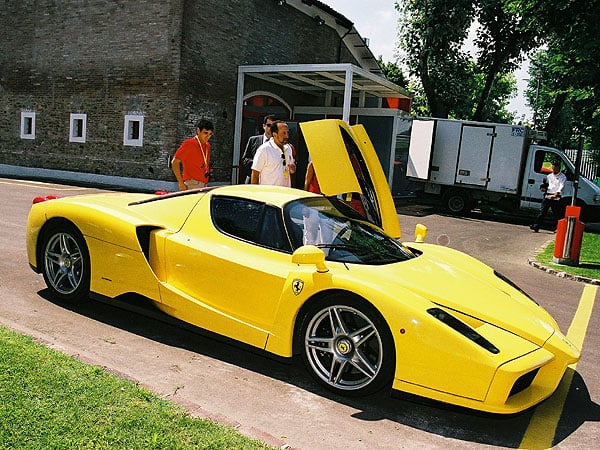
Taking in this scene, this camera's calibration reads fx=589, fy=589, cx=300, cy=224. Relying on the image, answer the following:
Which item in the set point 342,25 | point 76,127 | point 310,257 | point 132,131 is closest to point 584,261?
point 310,257

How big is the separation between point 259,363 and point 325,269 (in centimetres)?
104

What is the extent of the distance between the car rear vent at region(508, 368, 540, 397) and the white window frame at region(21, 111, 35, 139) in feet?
77.3

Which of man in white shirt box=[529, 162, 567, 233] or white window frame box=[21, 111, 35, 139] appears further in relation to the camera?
white window frame box=[21, 111, 35, 139]

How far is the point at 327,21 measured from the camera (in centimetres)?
2672

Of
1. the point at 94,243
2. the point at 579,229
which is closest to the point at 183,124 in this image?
the point at 579,229

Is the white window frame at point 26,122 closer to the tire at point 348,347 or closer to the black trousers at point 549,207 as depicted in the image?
the black trousers at point 549,207

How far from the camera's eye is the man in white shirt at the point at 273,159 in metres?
7.55

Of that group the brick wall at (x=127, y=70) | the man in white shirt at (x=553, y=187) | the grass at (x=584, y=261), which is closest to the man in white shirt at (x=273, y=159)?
the grass at (x=584, y=261)

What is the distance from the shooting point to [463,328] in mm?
3682

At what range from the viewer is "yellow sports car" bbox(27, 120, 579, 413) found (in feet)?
12.0

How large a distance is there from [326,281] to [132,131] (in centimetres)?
1818

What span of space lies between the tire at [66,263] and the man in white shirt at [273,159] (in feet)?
8.88

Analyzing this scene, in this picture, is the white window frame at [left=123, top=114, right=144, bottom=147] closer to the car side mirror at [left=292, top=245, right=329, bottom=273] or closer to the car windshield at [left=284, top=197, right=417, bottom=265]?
the car windshield at [left=284, top=197, right=417, bottom=265]

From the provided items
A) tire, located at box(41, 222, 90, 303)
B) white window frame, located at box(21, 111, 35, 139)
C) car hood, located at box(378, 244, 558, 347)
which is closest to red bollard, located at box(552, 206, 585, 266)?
car hood, located at box(378, 244, 558, 347)
